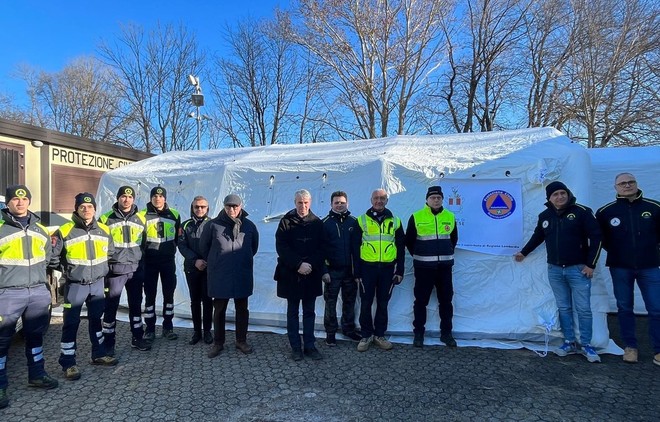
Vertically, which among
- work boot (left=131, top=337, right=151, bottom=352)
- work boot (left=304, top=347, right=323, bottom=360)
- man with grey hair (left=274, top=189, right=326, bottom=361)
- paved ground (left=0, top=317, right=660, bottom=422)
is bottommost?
paved ground (left=0, top=317, right=660, bottom=422)

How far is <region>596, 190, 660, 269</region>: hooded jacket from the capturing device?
4184 millimetres

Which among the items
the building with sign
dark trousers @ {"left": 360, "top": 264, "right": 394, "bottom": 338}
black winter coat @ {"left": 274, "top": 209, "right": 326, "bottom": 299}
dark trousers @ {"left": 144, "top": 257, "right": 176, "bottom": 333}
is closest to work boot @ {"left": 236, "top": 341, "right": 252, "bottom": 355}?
black winter coat @ {"left": 274, "top": 209, "right": 326, "bottom": 299}

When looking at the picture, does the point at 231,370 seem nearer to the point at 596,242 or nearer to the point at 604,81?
the point at 596,242

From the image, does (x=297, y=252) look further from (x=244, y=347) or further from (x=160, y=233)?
(x=160, y=233)

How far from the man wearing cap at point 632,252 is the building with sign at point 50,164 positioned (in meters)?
8.64

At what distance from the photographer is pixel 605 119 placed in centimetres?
1427

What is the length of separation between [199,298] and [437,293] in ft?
9.58

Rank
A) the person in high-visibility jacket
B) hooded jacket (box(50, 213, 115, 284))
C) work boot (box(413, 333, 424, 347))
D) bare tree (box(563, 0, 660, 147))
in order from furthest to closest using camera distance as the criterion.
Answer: bare tree (box(563, 0, 660, 147)) → work boot (box(413, 333, 424, 347)) → the person in high-visibility jacket → hooded jacket (box(50, 213, 115, 284))

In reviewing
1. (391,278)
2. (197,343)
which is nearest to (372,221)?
(391,278)

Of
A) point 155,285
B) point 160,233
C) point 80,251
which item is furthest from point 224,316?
point 80,251

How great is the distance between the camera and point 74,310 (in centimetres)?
386

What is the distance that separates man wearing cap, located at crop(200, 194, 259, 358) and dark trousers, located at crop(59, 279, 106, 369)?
42.4 inches

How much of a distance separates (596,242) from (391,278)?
2.16 metres

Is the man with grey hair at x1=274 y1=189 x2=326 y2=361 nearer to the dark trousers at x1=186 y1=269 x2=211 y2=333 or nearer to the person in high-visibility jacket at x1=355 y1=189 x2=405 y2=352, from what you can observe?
the person in high-visibility jacket at x1=355 y1=189 x2=405 y2=352
